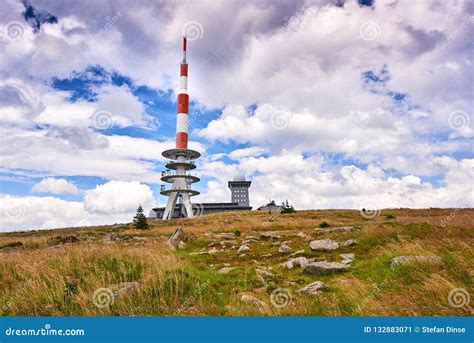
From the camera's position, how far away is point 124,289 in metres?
6.93

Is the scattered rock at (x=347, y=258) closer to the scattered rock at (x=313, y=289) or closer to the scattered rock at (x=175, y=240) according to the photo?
the scattered rock at (x=313, y=289)

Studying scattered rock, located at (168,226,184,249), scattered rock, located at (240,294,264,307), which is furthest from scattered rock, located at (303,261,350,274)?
scattered rock, located at (168,226,184,249)

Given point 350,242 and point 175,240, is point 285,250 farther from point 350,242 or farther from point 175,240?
point 175,240

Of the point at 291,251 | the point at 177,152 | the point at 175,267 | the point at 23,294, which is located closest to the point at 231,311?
the point at 175,267

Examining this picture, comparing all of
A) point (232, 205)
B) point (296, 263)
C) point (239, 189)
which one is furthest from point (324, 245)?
point (239, 189)

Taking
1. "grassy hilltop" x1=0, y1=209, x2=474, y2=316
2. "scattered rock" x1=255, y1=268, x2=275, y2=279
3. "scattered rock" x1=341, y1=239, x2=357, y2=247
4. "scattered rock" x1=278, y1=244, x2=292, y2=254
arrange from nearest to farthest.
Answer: "grassy hilltop" x1=0, y1=209, x2=474, y2=316
"scattered rock" x1=255, y1=268, x2=275, y2=279
"scattered rock" x1=341, y1=239, x2=357, y2=247
"scattered rock" x1=278, y1=244, x2=292, y2=254

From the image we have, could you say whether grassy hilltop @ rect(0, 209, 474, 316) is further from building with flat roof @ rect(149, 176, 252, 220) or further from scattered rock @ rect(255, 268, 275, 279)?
building with flat roof @ rect(149, 176, 252, 220)

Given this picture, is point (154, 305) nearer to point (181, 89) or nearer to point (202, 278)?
point (202, 278)

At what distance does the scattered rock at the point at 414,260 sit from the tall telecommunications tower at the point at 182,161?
5498 cm

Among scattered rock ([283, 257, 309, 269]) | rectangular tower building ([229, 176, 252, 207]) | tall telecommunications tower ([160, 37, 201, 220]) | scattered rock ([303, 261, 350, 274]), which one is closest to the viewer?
scattered rock ([303, 261, 350, 274])

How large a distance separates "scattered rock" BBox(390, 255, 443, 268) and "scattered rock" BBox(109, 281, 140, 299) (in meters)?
6.14

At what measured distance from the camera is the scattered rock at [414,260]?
7435 mm

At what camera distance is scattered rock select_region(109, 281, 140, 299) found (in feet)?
22.2

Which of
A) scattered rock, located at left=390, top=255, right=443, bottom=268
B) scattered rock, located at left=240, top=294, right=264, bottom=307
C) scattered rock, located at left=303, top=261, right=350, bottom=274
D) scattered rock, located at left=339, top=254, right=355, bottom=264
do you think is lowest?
scattered rock, located at left=240, top=294, right=264, bottom=307
